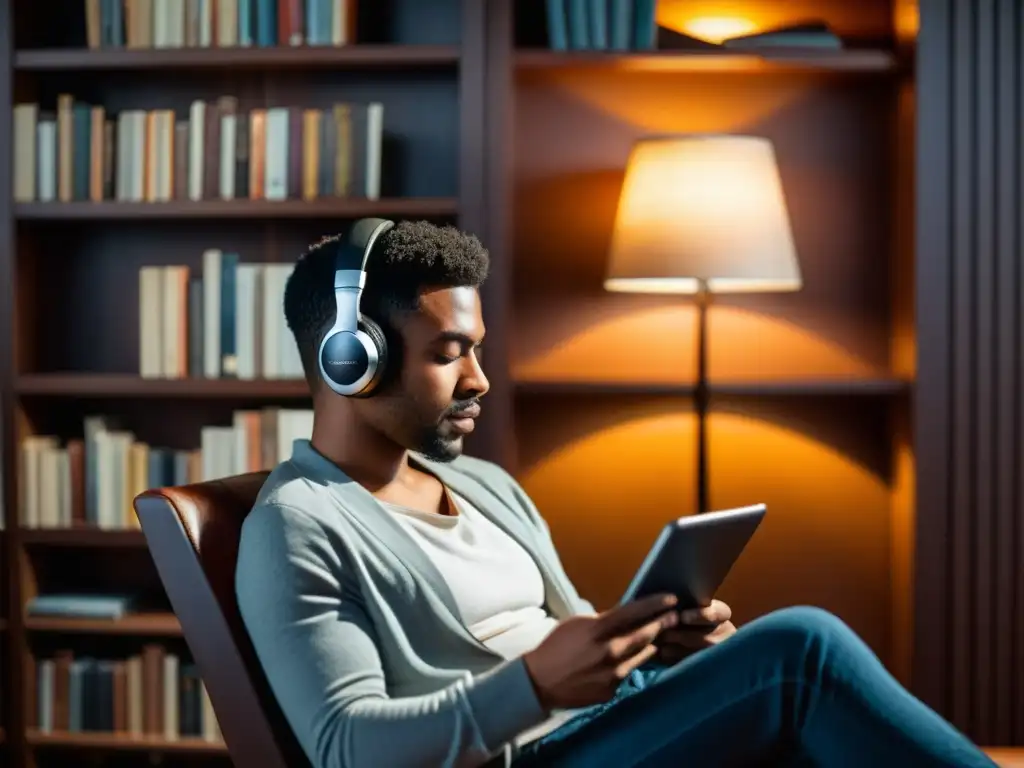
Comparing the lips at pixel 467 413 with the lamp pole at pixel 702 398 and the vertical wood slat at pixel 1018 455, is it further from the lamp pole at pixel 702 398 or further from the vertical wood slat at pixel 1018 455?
the vertical wood slat at pixel 1018 455

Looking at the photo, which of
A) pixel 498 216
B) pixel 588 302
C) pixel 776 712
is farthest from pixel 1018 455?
pixel 776 712

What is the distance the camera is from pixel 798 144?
2.80 m

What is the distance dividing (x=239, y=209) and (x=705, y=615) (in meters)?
1.52

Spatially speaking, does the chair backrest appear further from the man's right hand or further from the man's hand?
the man's hand

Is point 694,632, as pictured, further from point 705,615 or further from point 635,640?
point 635,640

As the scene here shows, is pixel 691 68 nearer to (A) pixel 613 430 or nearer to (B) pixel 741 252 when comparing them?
(B) pixel 741 252

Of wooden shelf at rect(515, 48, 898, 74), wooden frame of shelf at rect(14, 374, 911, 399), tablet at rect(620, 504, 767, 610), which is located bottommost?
tablet at rect(620, 504, 767, 610)

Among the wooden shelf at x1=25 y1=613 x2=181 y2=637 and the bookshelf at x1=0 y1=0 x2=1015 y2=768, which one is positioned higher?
the bookshelf at x1=0 y1=0 x2=1015 y2=768

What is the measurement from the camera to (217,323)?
102 inches

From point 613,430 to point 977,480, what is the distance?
808 mm

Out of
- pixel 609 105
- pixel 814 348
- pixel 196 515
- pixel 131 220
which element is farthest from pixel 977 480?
pixel 131 220

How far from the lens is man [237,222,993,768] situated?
1.21 metres

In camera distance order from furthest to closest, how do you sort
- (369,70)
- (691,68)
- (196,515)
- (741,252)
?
(369,70) → (691,68) → (741,252) → (196,515)

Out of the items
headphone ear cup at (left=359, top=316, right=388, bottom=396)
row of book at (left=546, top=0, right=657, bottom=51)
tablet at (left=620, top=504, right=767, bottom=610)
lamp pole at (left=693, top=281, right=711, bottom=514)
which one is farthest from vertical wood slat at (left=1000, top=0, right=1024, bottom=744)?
headphone ear cup at (left=359, top=316, right=388, bottom=396)
